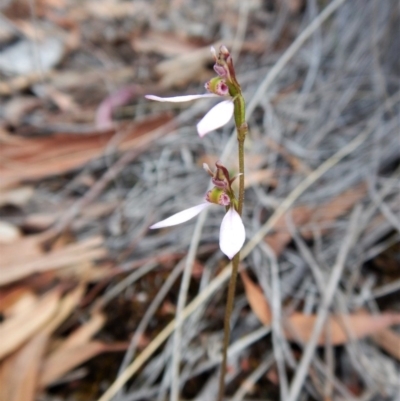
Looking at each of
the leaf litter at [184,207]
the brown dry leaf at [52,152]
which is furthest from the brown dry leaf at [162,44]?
the brown dry leaf at [52,152]

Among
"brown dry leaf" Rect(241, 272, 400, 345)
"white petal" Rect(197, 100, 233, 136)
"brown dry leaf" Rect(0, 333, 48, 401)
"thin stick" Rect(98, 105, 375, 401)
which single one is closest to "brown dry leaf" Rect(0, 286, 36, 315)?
"brown dry leaf" Rect(0, 333, 48, 401)

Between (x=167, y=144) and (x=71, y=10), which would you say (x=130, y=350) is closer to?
(x=167, y=144)

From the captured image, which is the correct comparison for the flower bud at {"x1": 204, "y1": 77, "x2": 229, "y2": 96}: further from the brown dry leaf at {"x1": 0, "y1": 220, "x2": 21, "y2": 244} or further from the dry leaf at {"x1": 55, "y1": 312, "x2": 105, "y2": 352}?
the brown dry leaf at {"x1": 0, "y1": 220, "x2": 21, "y2": 244}

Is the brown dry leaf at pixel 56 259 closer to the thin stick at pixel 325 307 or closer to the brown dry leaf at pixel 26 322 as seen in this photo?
the brown dry leaf at pixel 26 322

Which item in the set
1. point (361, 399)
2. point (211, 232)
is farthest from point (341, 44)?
point (361, 399)

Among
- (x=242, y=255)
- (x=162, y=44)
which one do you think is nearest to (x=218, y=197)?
(x=242, y=255)

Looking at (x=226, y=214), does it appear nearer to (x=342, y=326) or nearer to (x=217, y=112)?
(x=217, y=112)
